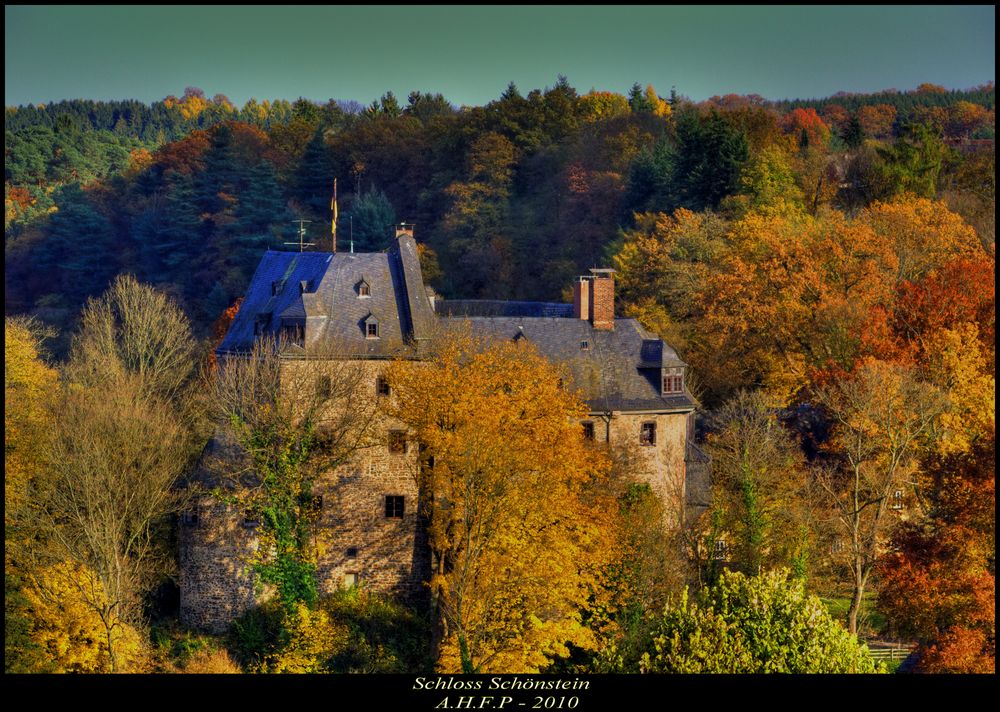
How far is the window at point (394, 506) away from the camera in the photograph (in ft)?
129

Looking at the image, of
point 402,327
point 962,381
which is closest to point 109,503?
point 402,327

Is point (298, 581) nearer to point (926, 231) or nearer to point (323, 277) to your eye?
point (323, 277)

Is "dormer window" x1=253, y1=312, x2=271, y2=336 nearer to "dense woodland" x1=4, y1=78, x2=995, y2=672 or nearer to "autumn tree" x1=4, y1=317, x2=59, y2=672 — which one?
"dense woodland" x1=4, y1=78, x2=995, y2=672

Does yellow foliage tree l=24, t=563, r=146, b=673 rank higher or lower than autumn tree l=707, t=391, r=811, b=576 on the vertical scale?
lower

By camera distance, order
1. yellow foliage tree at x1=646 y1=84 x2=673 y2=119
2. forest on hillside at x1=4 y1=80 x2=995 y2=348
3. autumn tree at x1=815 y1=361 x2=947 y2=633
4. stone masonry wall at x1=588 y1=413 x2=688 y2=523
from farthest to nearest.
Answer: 1. yellow foliage tree at x1=646 y1=84 x2=673 y2=119
2. forest on hillside at x1=4 y1=80 x2=995 y2=348
3. stone masonry wall at x1=588 y1=413 x2=688 y2=523
4. autumn tree at x1=815 y1=361 x2=947 y2=633

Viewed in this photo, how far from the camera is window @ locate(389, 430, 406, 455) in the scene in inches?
1534

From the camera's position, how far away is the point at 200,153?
3880 inches

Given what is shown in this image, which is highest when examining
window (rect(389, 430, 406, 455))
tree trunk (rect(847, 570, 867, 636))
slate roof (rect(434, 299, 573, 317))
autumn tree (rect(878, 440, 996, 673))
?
slate roof (rect(434, 299, 573, 317))

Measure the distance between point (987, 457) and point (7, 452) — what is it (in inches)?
1093

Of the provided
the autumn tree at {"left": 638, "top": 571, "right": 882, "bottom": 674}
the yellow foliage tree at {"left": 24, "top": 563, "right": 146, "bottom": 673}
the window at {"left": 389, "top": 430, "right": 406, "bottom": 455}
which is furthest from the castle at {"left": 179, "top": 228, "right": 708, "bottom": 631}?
the autumn tree at {"left": 638, "top": 571, "right": 882, "bottom": 674}

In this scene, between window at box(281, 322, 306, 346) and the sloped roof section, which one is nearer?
window at box(281, 322, 306, 346)

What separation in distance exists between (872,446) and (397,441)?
14743 mm

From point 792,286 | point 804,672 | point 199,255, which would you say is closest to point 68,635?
point 804,672

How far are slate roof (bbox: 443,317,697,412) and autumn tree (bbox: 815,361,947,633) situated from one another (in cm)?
533
